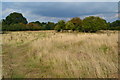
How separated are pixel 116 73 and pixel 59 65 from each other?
185 cm

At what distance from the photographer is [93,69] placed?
3.54 m

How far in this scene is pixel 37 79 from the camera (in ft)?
10.6

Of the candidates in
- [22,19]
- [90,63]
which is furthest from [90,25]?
[22,19]

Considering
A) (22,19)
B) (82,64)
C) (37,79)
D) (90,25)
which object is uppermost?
(22,19)

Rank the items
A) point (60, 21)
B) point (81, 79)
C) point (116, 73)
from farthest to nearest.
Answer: point (60, 21) → point (116, 73) → point (81, 79)

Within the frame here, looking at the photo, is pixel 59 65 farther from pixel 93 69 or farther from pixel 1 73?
pixel 1 73

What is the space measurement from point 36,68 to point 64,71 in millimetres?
1130

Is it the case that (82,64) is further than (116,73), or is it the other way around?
(82,64)

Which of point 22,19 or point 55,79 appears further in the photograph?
point 22,19

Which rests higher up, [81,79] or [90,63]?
[90,63]

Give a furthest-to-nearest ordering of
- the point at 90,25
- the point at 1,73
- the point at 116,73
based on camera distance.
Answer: the point at 90,25, the point at 1,73, the point at 116,73

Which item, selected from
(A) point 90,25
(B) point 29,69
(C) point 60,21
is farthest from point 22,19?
(B) point 29,69

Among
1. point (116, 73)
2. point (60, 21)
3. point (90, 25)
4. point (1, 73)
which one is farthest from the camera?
point (60, 21)

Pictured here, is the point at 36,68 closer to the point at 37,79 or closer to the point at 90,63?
the point at 37,79
